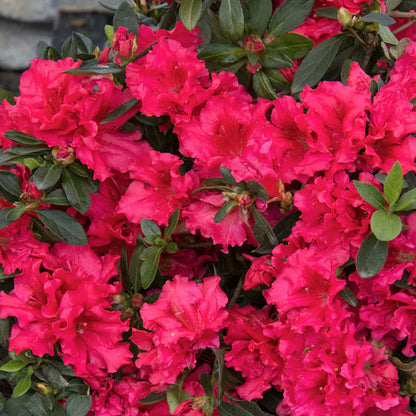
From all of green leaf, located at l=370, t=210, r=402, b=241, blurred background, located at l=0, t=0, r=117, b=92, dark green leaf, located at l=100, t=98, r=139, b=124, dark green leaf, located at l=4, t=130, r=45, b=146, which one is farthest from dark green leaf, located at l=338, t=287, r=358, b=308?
blurred background, located at l=0, t=0, r=117, b=92

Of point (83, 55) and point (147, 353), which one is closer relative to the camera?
point (147, 353)

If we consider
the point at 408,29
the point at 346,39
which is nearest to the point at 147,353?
the point at 346,39

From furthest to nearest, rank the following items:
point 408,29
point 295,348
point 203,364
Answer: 1. point 408,29
2. point 203,364
3. point 295,348

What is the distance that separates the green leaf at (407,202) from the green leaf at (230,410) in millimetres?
438

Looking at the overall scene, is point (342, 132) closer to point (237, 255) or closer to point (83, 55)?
point (237, 255)

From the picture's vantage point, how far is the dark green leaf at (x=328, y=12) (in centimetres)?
116

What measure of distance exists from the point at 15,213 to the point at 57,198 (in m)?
0.08

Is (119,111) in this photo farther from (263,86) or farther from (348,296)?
(348,296)

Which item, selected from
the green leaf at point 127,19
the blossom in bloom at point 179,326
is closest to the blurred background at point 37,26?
the green leaf at point 127,19

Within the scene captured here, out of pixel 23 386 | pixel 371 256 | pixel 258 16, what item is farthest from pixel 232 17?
pixel 23 386

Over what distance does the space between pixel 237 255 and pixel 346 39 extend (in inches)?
19.7

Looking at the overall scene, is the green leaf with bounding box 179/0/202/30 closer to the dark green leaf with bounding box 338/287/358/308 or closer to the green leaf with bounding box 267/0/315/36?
the green leaf with bounding box 267/0/315/36

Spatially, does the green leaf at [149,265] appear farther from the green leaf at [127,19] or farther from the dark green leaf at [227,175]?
the green leaf at [127,19]

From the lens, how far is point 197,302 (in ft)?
3.48
